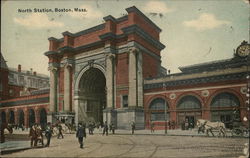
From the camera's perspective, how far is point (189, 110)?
2394cm

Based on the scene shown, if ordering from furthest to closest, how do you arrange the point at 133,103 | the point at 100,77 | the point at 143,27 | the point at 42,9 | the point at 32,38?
the point at 100,77 → the point at 143,27 → the point at 133,103 → the point at 32,38 → the point at 42,9

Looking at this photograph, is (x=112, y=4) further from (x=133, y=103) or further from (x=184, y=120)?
(x=184, y=120)

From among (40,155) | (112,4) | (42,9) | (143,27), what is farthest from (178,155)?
(143,27)

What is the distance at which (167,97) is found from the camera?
25094 mm

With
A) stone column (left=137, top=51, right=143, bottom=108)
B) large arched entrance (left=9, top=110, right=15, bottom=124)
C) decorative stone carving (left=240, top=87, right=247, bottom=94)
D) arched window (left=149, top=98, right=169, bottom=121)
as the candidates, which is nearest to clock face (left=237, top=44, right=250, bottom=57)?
decorative stone carving (left=240, top=87, right=247, bottom=94)

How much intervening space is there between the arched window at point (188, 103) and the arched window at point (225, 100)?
65.5 inches

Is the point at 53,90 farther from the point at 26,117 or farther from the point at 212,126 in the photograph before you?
the point at 212,126

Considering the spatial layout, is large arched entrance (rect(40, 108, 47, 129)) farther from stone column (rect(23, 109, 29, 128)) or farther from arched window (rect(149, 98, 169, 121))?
arched window (rect(149, 98, 169, 121))

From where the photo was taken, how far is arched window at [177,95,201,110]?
77.8 feet

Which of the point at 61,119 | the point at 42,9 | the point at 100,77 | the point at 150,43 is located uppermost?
the point at 150,43

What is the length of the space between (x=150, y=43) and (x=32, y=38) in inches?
683

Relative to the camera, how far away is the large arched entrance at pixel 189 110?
931 inches

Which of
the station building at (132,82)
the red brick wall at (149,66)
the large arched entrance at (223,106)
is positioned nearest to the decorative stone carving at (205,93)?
the station building at (132,82)

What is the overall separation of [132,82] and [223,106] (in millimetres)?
9606
